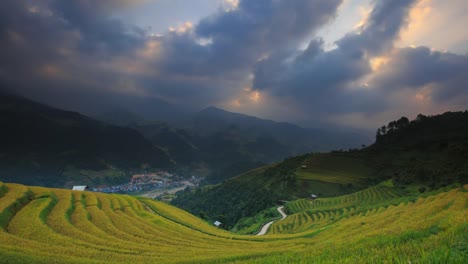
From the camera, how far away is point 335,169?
155 metres

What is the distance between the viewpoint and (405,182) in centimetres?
9544

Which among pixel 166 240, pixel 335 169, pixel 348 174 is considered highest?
pixel 166 240

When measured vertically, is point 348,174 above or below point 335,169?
below

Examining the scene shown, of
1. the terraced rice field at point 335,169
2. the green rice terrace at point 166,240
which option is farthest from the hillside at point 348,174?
the green rice terrace at point 166,240

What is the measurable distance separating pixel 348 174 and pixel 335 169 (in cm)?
986

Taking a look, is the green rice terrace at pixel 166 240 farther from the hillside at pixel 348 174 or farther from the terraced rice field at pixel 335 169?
the terraced rice field at pixel 335 169

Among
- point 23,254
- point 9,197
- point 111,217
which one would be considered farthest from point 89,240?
point 9,197

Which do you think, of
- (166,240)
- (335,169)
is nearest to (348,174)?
(335,169)

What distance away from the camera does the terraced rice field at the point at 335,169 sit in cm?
13875

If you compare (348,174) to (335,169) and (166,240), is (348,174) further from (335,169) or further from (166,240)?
(166,240)

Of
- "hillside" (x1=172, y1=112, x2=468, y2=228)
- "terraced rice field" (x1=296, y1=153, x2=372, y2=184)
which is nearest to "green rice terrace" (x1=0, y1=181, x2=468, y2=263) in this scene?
"hillside" (x1=172, y1=112, x2=468, y2=228)

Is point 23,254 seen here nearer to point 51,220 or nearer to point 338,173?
point 51,220

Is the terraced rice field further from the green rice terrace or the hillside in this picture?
the green rice terrace

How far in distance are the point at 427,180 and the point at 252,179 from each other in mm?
118299
